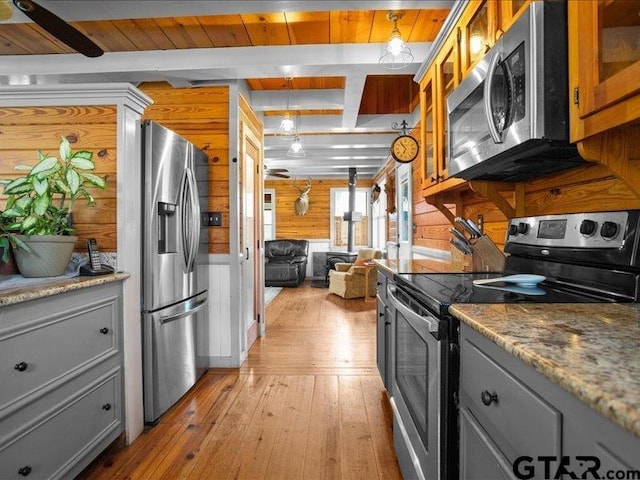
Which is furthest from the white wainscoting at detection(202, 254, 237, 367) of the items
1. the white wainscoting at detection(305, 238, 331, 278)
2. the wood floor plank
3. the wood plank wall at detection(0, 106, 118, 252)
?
the white wainscoting at detection(305, 238, 331, 278)

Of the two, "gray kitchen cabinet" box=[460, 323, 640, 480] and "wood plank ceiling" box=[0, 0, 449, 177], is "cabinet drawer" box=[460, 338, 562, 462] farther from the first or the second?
"wood plank ceiling" box=[0, 0, 449, 177]

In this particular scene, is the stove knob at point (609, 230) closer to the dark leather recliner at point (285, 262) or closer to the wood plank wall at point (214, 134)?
the wood plank wall at point (214, 134)

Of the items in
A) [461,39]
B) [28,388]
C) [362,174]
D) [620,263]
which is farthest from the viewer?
[362,174]

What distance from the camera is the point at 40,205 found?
158 centimetres

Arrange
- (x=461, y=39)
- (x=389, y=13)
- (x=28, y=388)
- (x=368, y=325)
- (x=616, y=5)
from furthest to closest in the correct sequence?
1. (x=368, y=325)
2. (x=389, y=13)
3. (x=461, y=39)
4. (x=28, y=388)
5. (x=616, y=5)

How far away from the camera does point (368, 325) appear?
13.7ft

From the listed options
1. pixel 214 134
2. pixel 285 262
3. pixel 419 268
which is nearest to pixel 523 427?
pixel 419 268

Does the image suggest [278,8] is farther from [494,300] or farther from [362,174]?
[362,174]

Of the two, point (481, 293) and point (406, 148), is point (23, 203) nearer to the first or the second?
point (481, 293)

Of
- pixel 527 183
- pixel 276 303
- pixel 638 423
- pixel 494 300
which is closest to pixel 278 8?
pixel 527 183

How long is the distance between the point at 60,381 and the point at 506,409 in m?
1.61

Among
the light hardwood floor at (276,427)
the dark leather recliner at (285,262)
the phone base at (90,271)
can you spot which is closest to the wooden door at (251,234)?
the light hardwood floor at (276,427)

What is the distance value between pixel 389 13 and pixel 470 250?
1645 millimetres

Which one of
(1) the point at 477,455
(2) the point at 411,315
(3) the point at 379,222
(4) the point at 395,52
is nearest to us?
(1) the point at 477,455
